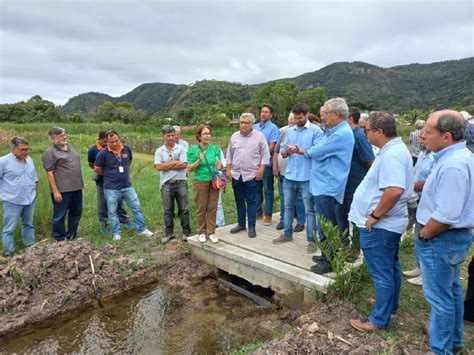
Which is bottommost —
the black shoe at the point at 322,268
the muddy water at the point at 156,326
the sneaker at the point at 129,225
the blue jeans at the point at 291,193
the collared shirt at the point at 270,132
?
the muddy water at the point at 156,326

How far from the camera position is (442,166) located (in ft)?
7.72

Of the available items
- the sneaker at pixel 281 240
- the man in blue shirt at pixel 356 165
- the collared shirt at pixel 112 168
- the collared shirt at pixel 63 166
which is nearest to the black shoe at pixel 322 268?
the man in blue shirt at pixel 356 165

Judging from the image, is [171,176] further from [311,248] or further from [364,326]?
[364,326]

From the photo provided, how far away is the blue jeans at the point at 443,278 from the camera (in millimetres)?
2416

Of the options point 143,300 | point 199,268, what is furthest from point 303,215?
point 143,300

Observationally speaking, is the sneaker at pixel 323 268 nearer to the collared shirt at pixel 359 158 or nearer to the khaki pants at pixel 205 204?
the collared shirt at pixel 359 158

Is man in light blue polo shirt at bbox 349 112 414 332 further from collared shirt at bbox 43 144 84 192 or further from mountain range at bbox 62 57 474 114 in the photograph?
mountain range at bbox 62 57 474 114

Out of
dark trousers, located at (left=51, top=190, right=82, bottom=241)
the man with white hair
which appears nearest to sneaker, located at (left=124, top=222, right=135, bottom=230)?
dark trousers, located at (left=51, top=190, right=82, bottom=241)

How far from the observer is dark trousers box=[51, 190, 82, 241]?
5633 millimetres

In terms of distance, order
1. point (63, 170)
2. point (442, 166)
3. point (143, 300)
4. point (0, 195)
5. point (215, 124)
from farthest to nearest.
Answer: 1. point (215, 124)
2. point (63, 170)
3. point (0, 195)
4. point (143, 300)
5. point (442, 166)

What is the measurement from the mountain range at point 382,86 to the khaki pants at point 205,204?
50036 mm

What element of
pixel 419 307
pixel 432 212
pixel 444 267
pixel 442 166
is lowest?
pixel 419 307

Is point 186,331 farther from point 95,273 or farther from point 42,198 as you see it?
point 42,198

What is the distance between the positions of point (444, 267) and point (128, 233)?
513cm
